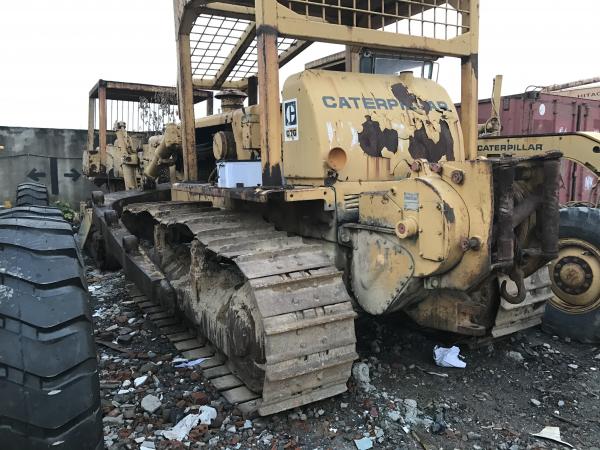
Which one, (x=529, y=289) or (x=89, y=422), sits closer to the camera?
(x=89, y=422)

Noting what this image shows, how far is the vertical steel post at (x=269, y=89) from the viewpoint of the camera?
306 centimetres

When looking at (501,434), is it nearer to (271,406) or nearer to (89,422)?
(271,406)

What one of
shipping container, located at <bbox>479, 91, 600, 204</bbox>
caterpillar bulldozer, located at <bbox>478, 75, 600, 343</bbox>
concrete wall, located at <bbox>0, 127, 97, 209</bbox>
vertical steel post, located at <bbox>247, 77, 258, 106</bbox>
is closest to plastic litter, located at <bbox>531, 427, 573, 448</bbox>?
caterpillar bulldozer, located at <bbox>478, 75, 600, 343</bbox>

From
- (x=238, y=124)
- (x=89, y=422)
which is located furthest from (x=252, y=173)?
(x=89, y=422)

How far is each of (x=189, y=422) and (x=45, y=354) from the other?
126cm

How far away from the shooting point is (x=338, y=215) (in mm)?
3275

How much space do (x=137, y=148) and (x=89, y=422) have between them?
5757mm

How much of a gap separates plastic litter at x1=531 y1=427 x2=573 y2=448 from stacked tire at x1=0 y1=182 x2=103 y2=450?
2.30 metres

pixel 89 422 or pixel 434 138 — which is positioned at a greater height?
pixel 434 138

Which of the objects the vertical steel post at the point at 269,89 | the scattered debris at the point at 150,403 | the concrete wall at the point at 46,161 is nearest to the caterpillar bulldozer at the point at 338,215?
the vertical steel post at the point at 269,89

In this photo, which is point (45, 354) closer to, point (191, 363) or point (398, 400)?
point (191, 363)

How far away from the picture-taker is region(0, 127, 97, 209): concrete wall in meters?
12.1

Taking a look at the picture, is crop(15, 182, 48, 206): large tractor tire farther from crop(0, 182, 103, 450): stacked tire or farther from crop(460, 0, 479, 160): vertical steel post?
crop(460, 0, 479, 160): vertical steel post

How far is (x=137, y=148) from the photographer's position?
23.5 ft
